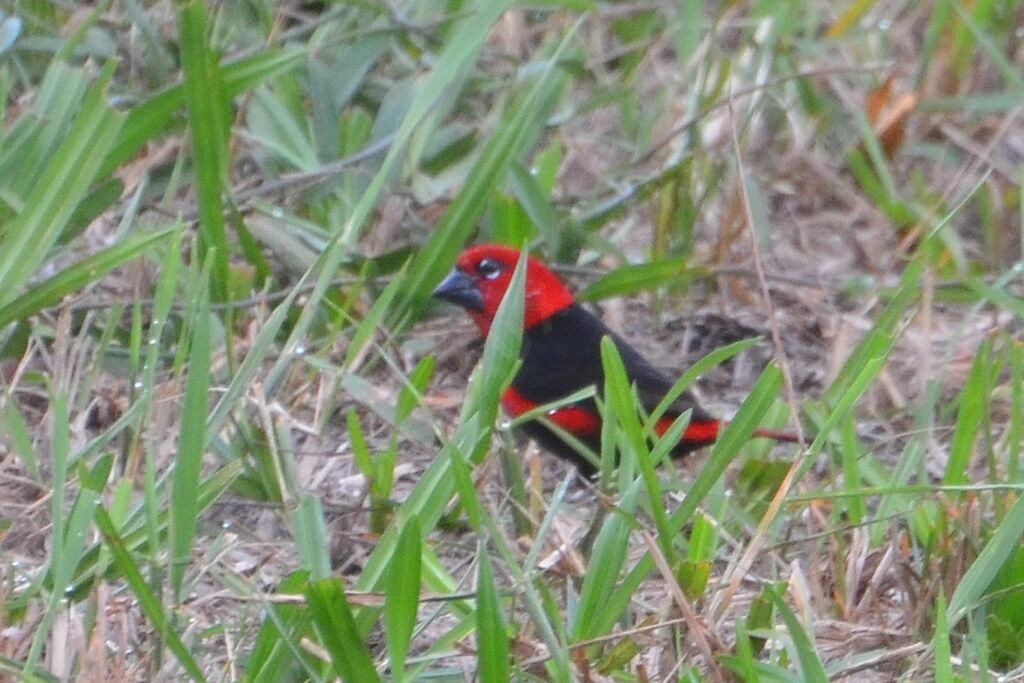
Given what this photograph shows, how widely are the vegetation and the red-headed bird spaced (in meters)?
0.08

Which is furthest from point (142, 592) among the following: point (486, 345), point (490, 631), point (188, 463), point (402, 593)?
point (486, 345)

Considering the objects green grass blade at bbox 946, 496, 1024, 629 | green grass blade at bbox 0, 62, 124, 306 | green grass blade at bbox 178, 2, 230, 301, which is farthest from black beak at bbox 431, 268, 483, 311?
green grass blade at bbox 946, 496, 1024, 629

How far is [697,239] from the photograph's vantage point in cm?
383

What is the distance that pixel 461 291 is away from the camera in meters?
3.04

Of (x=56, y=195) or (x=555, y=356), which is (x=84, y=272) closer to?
(x=56, y=195)

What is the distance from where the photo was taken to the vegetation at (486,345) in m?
1.94

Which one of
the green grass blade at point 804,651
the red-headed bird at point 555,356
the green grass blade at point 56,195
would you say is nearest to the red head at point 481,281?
the red-headed bird at point 555,356

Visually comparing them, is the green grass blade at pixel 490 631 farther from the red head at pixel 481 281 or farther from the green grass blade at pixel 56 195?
the red head at pixel 481 281

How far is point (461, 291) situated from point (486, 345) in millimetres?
1033

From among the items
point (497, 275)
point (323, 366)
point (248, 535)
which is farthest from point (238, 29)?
point (248, 535)

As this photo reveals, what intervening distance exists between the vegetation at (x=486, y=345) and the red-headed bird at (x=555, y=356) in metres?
0.08

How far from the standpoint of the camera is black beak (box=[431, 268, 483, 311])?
3035 millimetres

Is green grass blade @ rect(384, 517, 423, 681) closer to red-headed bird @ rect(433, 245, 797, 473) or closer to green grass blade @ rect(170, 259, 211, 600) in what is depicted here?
green grass blade @ rect(170, 259, 211, 600)

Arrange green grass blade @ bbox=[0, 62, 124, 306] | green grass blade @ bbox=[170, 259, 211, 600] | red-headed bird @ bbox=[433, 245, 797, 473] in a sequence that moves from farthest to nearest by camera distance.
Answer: red-headed bird @ bbox=[433, 245, 797, 473]
green grass blade @ bbox=[0, 62, 124, 306]
green grass blade @ bbox=[170, 259, 211, 600]
